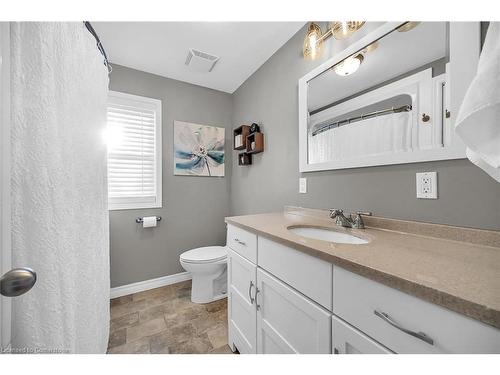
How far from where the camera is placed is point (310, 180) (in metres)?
1.40

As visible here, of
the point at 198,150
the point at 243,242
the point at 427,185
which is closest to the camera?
the point at 427,185

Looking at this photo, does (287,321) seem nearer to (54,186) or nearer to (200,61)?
(54,186)

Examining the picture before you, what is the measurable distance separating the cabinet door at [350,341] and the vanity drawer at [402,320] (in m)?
0.02

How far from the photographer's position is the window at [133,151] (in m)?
1.84

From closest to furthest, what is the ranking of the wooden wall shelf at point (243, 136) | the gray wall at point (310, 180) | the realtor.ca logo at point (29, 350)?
the realtor.ca logo at point (29, 350)
the gray wall at point (310, 180)
the wooden wall shelf at point (243, 136)

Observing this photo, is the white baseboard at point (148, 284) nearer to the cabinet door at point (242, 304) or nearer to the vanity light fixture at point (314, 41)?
the cabinet door at point (242, 304)

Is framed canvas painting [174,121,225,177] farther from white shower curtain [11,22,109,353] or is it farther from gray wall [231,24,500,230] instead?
white shower curtain [11,22,109,353]

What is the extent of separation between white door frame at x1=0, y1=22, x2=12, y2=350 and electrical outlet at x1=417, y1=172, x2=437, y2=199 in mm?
Result: 1418

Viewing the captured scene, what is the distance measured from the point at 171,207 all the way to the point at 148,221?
27 centimetres

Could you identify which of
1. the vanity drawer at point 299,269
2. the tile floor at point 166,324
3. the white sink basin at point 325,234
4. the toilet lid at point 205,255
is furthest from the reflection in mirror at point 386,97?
the tile floor at point 166,324

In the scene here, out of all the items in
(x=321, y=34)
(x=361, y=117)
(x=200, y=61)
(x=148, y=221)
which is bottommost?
(x=148, y=221)

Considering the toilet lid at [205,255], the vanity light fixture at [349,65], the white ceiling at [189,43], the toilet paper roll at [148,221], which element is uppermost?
the white ceiling at [189,43]

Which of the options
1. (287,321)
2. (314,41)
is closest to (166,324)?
(287,321)

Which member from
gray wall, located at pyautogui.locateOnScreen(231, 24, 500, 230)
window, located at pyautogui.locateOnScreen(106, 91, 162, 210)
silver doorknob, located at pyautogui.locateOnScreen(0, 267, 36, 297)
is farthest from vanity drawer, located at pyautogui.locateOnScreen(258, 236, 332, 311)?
window, located at pyautogui.locateOnScreen(106, 91, 162, 210)
